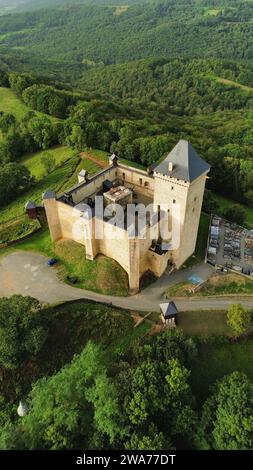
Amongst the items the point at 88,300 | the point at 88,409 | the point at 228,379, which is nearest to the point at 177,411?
the point at 228,379

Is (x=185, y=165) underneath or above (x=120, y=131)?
above

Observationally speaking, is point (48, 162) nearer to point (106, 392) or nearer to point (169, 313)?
point (169, 313)

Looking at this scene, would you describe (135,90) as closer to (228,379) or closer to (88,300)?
(88,300)

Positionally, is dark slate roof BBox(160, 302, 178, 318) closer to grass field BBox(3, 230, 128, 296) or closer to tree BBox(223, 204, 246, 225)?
grass field BBox(3, 230, 128, 296)

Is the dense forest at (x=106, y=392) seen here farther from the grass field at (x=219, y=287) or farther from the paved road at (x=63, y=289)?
the grass field at (x=219, y=287)
